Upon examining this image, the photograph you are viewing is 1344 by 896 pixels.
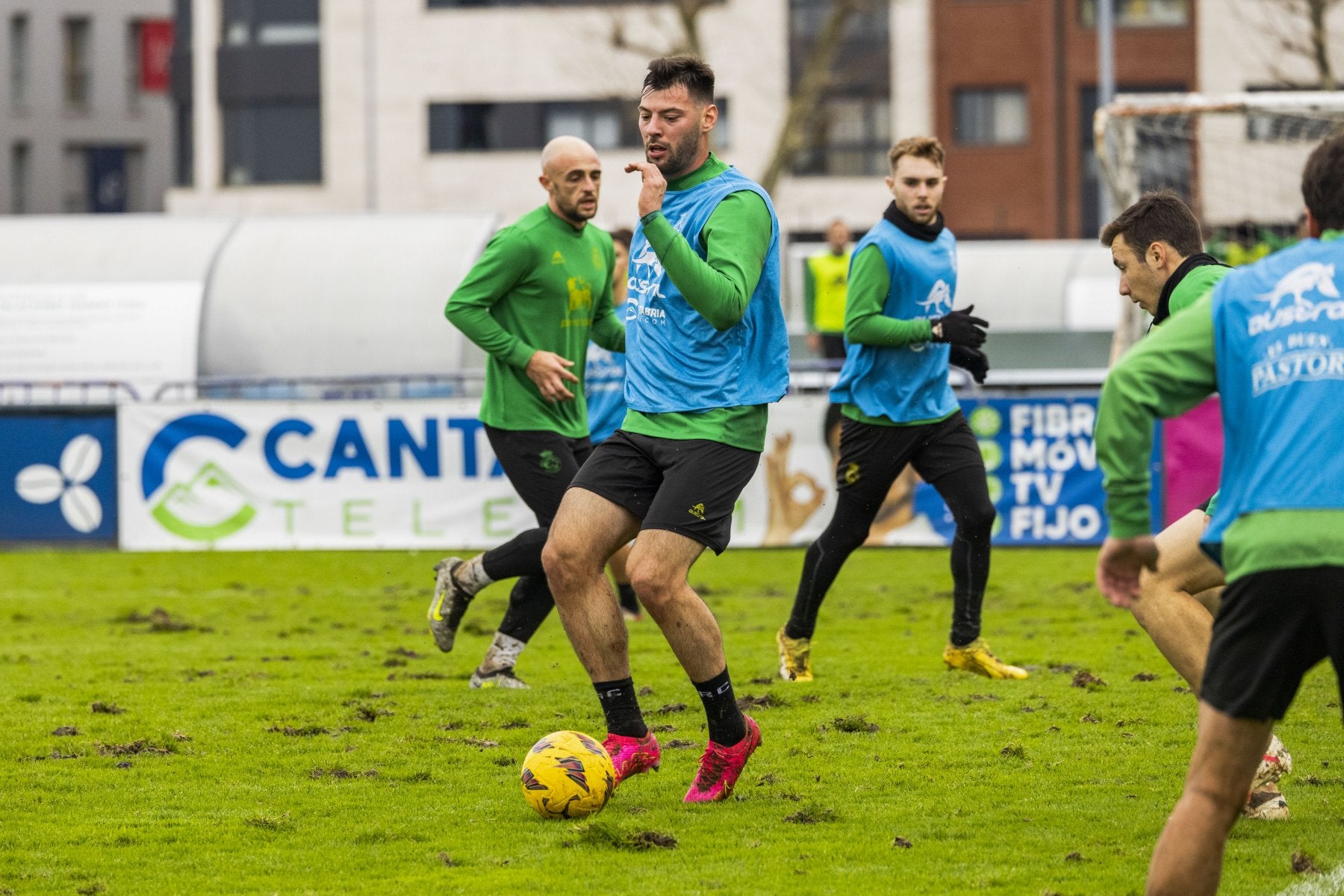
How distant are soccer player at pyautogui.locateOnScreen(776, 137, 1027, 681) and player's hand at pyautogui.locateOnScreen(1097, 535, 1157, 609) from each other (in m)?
4.14

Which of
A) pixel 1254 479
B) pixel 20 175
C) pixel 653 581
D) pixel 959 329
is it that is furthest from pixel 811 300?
pixel 20 175

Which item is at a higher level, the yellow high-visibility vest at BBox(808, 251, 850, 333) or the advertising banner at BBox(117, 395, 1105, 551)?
the yellow high-visibility vest at BBox(808, 251, 850, 333)

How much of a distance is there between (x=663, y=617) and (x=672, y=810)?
0.60m

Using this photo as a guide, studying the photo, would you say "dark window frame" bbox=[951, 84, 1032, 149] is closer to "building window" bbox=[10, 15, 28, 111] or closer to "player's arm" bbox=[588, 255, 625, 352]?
"building window" bbox=[10, 15, 28, 111]

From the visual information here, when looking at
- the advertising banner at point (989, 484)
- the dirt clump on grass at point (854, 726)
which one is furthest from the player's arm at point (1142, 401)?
the advertising banner at point (989, 484)

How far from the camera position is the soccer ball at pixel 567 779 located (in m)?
5.51

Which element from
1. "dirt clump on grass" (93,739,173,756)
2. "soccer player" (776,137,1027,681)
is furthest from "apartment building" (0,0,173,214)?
"dirt clump on grass" (93,739,173,756)

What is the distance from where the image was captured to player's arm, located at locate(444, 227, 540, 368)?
7707 millimetres

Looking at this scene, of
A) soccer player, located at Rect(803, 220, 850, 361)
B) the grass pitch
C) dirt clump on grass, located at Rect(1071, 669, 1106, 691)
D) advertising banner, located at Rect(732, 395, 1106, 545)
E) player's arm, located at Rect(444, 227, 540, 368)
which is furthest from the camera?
soccer player, located at Rect(803, 220, 850, 361)

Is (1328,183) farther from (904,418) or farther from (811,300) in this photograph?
(811,300)

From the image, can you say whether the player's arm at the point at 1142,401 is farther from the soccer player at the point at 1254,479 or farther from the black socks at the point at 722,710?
the black socks at the point at 722,710

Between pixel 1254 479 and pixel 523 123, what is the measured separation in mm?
42149

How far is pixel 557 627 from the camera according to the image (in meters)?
10.5

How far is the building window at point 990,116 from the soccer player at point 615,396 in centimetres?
3279
